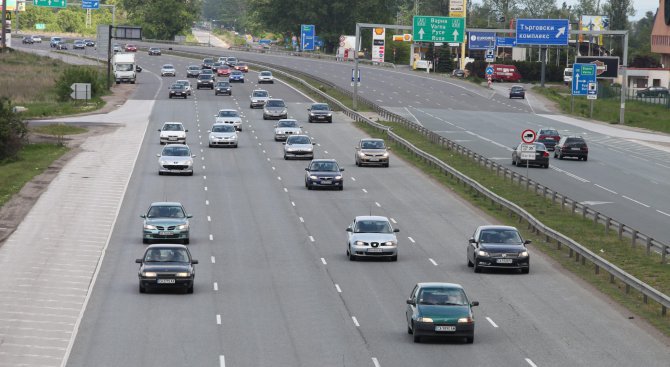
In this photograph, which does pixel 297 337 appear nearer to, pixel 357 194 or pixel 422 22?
pixel 357 194

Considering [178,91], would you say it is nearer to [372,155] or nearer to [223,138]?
[223,138]

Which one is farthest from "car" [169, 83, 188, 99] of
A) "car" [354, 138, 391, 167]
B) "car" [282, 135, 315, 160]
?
"car" [354, 138, 391, 167]

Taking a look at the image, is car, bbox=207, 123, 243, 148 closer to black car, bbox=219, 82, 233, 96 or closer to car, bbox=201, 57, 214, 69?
black car, bbox=219, 82, 233, 96

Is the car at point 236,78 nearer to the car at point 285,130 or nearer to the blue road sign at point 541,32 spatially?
the blue road sign at point 541,32

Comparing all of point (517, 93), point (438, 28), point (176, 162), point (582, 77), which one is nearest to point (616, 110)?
point (517, 93)

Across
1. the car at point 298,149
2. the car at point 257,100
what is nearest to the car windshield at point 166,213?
the car at point 298,149

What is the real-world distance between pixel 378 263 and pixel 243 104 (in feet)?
229

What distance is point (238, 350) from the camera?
28.6 meters

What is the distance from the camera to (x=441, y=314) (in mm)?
29031

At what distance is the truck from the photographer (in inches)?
5187

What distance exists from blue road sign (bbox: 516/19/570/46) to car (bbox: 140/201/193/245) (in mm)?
70114

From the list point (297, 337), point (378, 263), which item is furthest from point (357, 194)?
point (297, 337)

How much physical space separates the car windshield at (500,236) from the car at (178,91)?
7666 centimetres

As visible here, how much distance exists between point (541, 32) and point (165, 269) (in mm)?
81178
